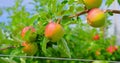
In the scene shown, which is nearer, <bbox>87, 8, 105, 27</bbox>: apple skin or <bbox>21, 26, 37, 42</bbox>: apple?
<bbox>87, 8, 105, 27</bbox>: apple skin

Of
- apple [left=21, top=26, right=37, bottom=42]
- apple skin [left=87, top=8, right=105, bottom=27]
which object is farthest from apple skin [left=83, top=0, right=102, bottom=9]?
apple [left=21, top=26, right=37, bottom=42]

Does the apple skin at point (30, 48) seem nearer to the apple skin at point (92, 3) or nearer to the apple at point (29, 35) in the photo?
the apple at point (29, 35)

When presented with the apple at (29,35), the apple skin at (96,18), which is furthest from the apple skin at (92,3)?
the apple at (29,35)

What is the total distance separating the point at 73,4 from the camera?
0.81 m

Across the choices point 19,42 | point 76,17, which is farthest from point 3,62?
point 76,17

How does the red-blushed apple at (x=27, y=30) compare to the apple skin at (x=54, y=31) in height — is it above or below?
below

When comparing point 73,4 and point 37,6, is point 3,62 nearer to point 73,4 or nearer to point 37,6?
point 73,4

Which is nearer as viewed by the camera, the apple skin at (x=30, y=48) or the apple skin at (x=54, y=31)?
the apple skin at (x=54, y=31)

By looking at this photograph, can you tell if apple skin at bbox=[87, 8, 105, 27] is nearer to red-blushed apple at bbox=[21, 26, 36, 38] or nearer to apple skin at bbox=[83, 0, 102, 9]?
apple skin at bbox=[83, 0, 102, 9]

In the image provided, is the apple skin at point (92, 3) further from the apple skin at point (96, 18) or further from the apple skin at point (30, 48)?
the apple skin at point (30, 48)

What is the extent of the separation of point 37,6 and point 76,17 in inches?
85.7

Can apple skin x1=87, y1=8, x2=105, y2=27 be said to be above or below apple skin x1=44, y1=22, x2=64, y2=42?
above

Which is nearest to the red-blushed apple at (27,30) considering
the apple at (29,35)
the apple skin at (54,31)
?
the apple at (29,35)

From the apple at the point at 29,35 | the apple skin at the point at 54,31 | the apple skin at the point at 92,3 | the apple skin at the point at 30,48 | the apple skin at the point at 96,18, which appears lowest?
the apple skin at the point at 30,48
